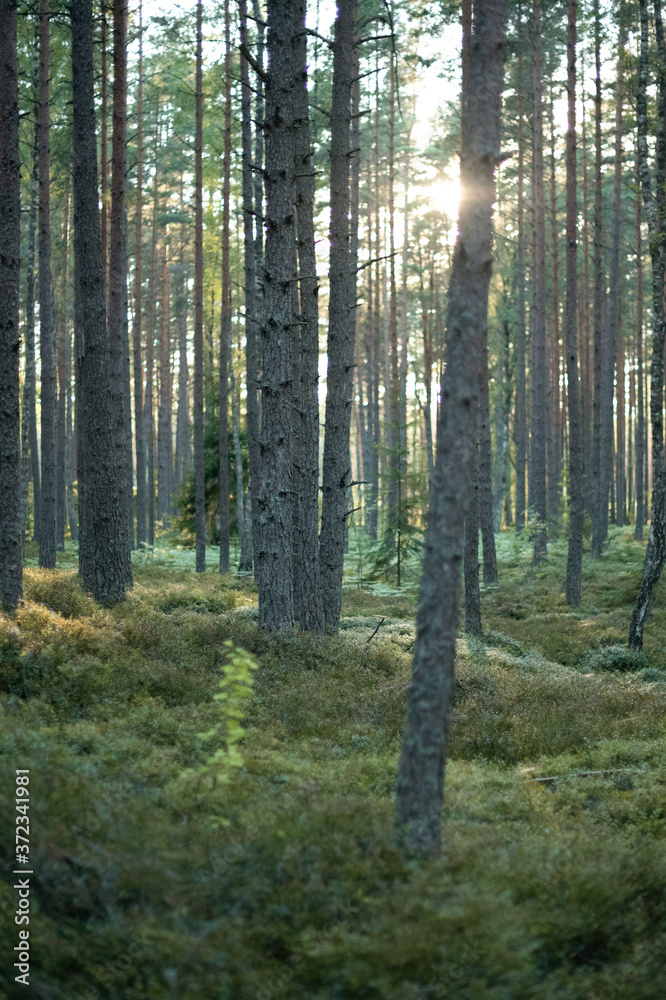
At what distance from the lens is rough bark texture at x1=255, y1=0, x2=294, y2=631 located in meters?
10.7

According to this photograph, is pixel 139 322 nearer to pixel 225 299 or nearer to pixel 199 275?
pixel 225 299

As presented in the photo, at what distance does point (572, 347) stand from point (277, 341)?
8.44 metres

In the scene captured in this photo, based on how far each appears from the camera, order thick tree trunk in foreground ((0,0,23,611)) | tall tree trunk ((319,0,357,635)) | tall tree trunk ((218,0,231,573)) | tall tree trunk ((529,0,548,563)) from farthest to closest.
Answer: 1. tall tree trunk ((529,0,548,563))
2. tall tree trunk ((218,0,231,573))
3. tall tree trunk ((319,0,357,635))
4. thick tree trunk in foreground ((0,0,23,611))

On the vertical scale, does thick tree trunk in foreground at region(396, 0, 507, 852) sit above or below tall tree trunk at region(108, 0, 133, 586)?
below

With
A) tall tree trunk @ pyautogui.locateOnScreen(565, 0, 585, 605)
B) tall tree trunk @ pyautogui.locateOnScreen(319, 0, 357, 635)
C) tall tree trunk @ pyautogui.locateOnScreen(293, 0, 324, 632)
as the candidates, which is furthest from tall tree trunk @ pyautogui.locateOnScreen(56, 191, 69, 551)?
tall tree trunk @ pyautogui.locateOnScreen(565, 0, 585, 605)

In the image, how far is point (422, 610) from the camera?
4902 mm

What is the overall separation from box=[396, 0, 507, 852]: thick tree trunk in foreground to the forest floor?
0.37 meters

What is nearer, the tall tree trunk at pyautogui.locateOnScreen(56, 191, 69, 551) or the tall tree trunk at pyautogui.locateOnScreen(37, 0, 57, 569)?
the tall tree trunk at pyautogui.locateOnScreen(37, 0, 57, 569)

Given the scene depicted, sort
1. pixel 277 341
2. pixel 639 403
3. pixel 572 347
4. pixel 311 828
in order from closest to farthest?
pixel 311 828 < pixel 277 341 < pixel 572 347 < pixel 639 403

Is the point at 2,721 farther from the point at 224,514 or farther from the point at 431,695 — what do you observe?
the point at 224,514

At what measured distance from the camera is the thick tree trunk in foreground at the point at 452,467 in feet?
15.8

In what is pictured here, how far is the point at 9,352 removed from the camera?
10.0 m

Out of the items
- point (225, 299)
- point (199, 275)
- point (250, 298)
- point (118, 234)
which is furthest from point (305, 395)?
point (225, 299)

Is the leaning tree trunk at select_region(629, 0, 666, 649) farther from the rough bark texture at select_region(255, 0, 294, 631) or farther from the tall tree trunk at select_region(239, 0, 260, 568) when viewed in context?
the tall tree trunk at select_region(239, 0, 260, 568)
